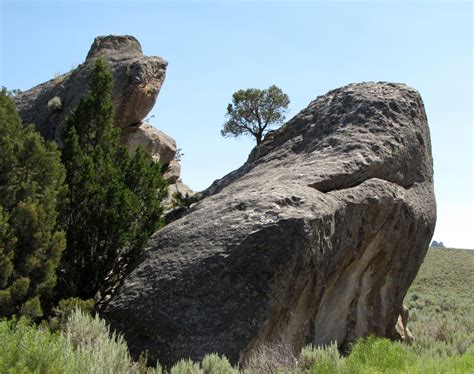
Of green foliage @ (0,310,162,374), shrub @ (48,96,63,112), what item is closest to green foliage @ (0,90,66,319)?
green foliage @ (0,310,162,374)

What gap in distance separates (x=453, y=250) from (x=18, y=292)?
174 ft

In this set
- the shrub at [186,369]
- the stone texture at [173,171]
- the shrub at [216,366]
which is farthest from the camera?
the stone texture at [173,171]

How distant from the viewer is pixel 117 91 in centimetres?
2030

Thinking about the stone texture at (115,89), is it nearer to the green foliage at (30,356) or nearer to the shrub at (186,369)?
the shrub at (186,369)

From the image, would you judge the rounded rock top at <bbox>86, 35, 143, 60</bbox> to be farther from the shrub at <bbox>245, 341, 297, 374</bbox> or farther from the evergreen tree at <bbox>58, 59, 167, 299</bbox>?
the shrub at <bbox>245, 341, 297, 374</bbox>

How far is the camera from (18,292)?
29.6 ft

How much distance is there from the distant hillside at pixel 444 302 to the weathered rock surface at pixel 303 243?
4465 mm

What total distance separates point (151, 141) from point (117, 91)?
122 inches

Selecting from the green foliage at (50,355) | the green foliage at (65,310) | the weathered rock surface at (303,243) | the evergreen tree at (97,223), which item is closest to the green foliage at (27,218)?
the green foliage at (65,310)

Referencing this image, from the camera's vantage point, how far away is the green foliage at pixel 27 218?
904 cm

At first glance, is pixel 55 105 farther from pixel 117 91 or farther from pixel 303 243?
pixel 303 243

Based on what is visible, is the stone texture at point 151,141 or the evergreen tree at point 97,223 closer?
the evergreen tree at point 97,223

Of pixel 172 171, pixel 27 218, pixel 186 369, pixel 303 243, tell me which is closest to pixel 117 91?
pixel 172 171

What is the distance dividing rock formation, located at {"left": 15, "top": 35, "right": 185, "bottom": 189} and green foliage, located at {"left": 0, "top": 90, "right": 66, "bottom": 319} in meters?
9.15
